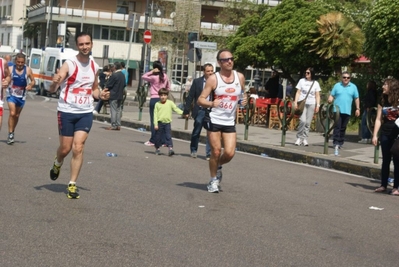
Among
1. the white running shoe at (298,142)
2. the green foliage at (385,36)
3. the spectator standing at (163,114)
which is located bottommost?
the white running shoe at (298,142)

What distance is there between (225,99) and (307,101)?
9.00m

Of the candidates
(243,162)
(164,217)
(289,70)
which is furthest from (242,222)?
(289,70)

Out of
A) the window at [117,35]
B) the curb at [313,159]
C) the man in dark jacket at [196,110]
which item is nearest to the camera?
the curb at [313,159]

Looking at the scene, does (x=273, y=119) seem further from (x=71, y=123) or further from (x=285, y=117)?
(x=71, y=123)

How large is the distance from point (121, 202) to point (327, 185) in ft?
14.6

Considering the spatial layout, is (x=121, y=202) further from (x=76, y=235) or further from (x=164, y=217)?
(x=76, y=235)

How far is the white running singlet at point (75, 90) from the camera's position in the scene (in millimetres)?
10648

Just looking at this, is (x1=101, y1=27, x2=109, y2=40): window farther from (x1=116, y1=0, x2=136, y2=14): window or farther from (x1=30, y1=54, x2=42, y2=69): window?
(x1=30, y1=54, x2=42, y2=69): window

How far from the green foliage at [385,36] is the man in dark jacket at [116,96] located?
21.6 ft

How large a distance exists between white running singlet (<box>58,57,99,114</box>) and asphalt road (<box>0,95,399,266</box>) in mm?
1023

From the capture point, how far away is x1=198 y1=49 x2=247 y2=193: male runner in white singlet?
1156 cm

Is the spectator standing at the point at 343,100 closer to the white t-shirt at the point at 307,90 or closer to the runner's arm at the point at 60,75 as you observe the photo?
the white t-shirt at the point at 307,90

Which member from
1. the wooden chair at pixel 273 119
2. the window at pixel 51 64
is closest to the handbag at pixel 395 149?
the wooden chair at pixel 273 119

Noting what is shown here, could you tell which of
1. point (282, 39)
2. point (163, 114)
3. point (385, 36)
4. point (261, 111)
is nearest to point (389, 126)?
point (163, 114)
